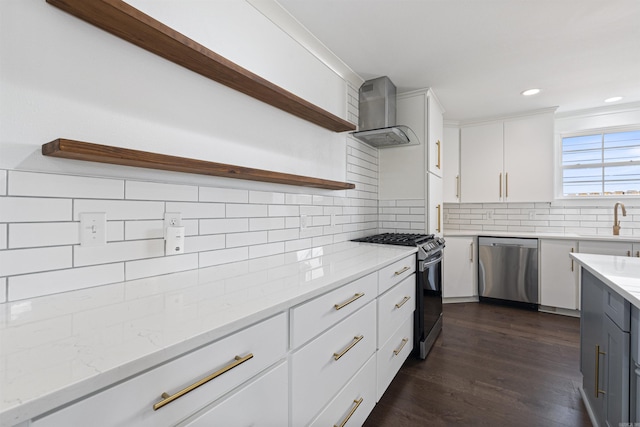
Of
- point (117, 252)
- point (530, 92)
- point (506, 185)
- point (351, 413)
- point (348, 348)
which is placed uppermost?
point (530, 92)

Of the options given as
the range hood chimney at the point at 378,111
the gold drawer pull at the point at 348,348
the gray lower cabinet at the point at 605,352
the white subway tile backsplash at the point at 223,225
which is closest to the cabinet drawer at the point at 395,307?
the gold drawer pull at the point at 348,348

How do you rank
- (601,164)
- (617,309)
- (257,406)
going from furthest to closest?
(601,164), (617,309), (257,406)

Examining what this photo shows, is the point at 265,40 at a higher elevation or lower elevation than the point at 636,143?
higher

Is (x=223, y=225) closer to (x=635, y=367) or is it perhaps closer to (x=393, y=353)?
(x=393, y=353)

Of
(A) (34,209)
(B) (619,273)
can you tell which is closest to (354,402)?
(B) (619,273)

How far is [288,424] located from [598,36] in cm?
301

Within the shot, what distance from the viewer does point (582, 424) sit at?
5.32ft

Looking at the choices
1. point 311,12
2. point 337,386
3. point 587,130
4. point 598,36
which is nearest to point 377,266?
point 337,386

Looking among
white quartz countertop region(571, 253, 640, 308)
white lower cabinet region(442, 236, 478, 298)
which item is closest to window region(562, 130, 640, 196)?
white lower cabinet region(442, 236, 478, 298)

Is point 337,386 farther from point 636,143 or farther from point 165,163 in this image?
point 636,143

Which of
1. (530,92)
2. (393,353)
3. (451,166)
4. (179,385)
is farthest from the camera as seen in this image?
(451,166)

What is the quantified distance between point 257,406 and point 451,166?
393 cm

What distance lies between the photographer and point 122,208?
3.68 feet

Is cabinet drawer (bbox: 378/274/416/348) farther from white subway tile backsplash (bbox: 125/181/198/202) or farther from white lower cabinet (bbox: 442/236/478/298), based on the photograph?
white lower cabinet (bbox: 442/236/478/298)
